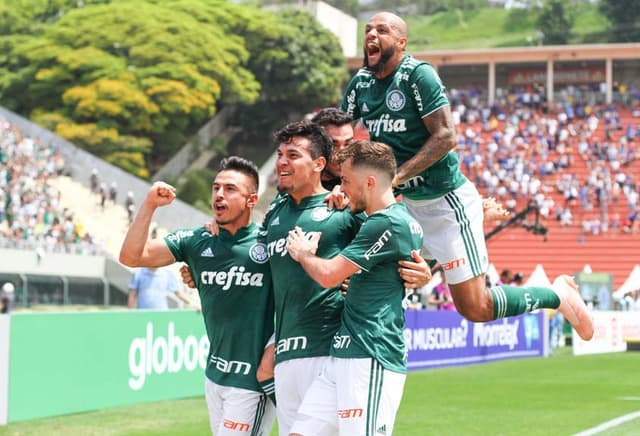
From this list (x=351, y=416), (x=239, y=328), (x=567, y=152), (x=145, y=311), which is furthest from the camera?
(x=567, y=152)

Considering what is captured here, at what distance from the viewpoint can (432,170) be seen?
7.79 metres

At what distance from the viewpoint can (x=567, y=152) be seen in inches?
2190

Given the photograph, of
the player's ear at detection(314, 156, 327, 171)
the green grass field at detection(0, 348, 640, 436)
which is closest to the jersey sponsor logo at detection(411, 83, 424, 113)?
the player's ear at detection(314, 156, 327, 171)

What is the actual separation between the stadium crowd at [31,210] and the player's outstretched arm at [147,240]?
29.6 metres

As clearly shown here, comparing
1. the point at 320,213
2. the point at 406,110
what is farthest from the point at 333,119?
the point at 320,213

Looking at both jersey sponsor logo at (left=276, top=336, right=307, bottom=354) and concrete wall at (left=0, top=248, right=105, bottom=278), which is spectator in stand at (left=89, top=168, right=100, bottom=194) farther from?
jersey sponsor logo at (left=276, top=336, right=307, bottom=354)

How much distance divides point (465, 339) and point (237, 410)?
17093 mm

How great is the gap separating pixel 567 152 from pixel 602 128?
384cm

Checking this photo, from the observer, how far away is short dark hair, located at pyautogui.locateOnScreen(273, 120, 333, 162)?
Answer: 6.66 m

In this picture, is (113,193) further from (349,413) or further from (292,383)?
(349,413)

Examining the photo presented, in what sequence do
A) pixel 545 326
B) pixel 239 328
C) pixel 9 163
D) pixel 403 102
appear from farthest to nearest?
pixel 9 163 → pixel 545 326 → pixel 403 102 → pixel 239 328

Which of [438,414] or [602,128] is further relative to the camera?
[602,128]

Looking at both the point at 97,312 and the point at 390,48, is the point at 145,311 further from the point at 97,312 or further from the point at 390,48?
the point at 390,48

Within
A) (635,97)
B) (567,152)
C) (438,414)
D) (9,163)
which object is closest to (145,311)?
(438,414)
